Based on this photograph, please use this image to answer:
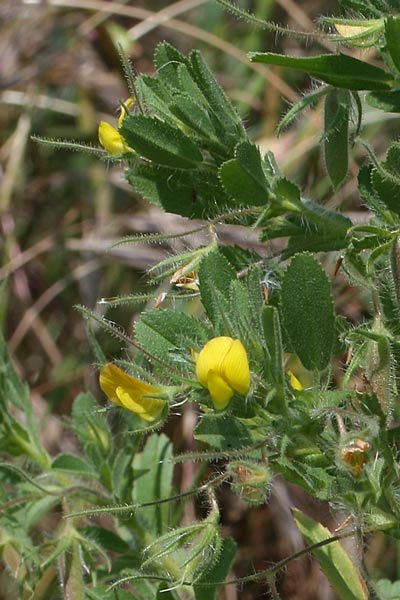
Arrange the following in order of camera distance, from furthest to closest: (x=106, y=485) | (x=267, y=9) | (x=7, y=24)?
1. (x=7, y=24)
2. (x=267, y=9)
3. (x=106, y=485)

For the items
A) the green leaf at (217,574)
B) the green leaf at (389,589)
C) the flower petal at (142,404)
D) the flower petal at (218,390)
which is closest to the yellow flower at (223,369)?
the flower petal at (218,390)

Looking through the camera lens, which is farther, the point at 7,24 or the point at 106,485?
the point at 7,24

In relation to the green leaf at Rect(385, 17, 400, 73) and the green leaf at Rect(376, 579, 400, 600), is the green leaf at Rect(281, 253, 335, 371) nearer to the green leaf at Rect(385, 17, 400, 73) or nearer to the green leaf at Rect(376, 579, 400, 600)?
the green leaf at Rect(385, 17, 400, 73)

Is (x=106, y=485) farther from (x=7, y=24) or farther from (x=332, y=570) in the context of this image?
(x=7, y=24)

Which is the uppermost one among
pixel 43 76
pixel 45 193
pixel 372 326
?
pixel 372 326

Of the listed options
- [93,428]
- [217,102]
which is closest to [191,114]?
[217,102]

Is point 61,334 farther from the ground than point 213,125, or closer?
closer

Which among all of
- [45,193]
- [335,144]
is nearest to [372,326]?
[335,144]
